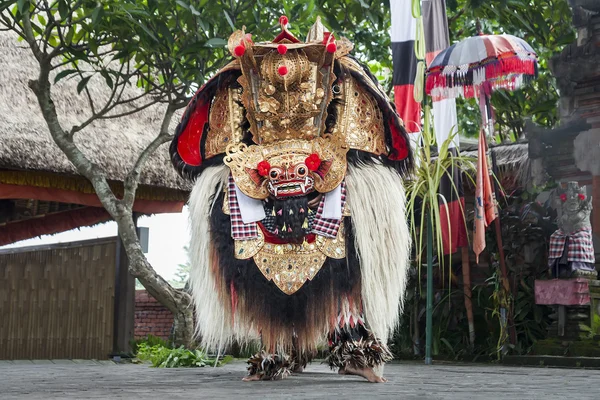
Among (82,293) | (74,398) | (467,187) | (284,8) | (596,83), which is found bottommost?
(74,398)

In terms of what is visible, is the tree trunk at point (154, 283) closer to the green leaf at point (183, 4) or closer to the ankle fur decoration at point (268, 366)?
the green leaf at point (183, 4)

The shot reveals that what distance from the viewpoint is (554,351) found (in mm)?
6922

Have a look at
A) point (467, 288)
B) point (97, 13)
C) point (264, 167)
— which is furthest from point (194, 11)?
point (467, 288)

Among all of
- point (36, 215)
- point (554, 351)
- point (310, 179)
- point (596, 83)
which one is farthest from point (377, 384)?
point (36, 215)

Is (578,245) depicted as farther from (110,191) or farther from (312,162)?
(110,191)

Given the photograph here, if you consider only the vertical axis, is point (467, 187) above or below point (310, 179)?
above

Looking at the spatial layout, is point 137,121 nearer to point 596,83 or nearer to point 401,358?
→ point 401,358

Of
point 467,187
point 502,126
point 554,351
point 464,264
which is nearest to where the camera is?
point 554,351

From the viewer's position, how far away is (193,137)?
183 inches

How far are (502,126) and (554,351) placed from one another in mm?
5433

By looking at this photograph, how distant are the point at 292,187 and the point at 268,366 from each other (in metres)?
0.94

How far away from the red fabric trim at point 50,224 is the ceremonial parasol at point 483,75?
4174 millimetres

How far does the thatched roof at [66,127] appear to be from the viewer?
7777mm

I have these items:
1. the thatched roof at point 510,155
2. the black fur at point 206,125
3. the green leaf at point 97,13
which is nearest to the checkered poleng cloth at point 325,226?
the black fur at point 206,125
